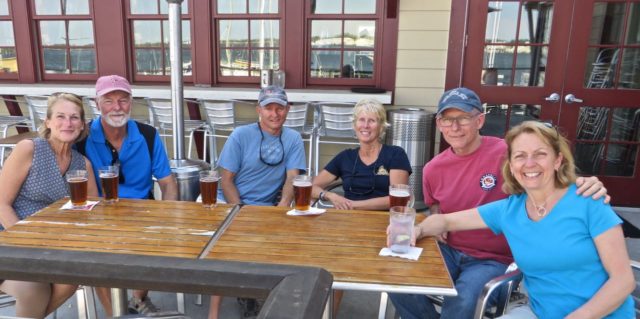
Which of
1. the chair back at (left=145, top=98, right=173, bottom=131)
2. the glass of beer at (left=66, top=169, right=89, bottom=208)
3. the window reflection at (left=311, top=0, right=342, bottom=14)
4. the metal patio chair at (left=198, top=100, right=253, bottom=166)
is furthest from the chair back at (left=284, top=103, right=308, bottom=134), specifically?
the glass of beer at (left=66, top=169, right=89, bottom=208)

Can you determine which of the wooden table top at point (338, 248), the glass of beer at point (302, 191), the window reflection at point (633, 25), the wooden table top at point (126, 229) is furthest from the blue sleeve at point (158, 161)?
the window reflection at point (633, 25)

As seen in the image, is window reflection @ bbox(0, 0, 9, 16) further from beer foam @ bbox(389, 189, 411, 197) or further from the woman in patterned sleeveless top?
beer foam @ bbox(389, 189, 411, 197)

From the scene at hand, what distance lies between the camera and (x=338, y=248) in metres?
1.59

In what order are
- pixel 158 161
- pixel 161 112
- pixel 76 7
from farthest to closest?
pixel 76 7
pixel 161 112
pixel 158 161

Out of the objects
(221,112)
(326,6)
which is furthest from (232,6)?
(221,112)

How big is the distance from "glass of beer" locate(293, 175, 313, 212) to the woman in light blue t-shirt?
477mm

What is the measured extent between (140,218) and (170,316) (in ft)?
2.20

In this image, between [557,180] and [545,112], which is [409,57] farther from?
[557,180]

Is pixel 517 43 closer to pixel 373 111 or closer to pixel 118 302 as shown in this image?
pixel 373 111

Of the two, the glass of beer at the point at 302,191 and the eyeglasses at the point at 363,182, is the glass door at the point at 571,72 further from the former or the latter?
the glass of beer at the point at 302,191

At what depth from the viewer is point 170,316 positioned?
1286mm

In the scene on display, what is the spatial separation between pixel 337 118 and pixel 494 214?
2.60 m

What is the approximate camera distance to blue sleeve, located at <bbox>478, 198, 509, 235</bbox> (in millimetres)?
1734

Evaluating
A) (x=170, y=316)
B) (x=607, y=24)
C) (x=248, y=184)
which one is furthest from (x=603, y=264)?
(x=607, y=24)
